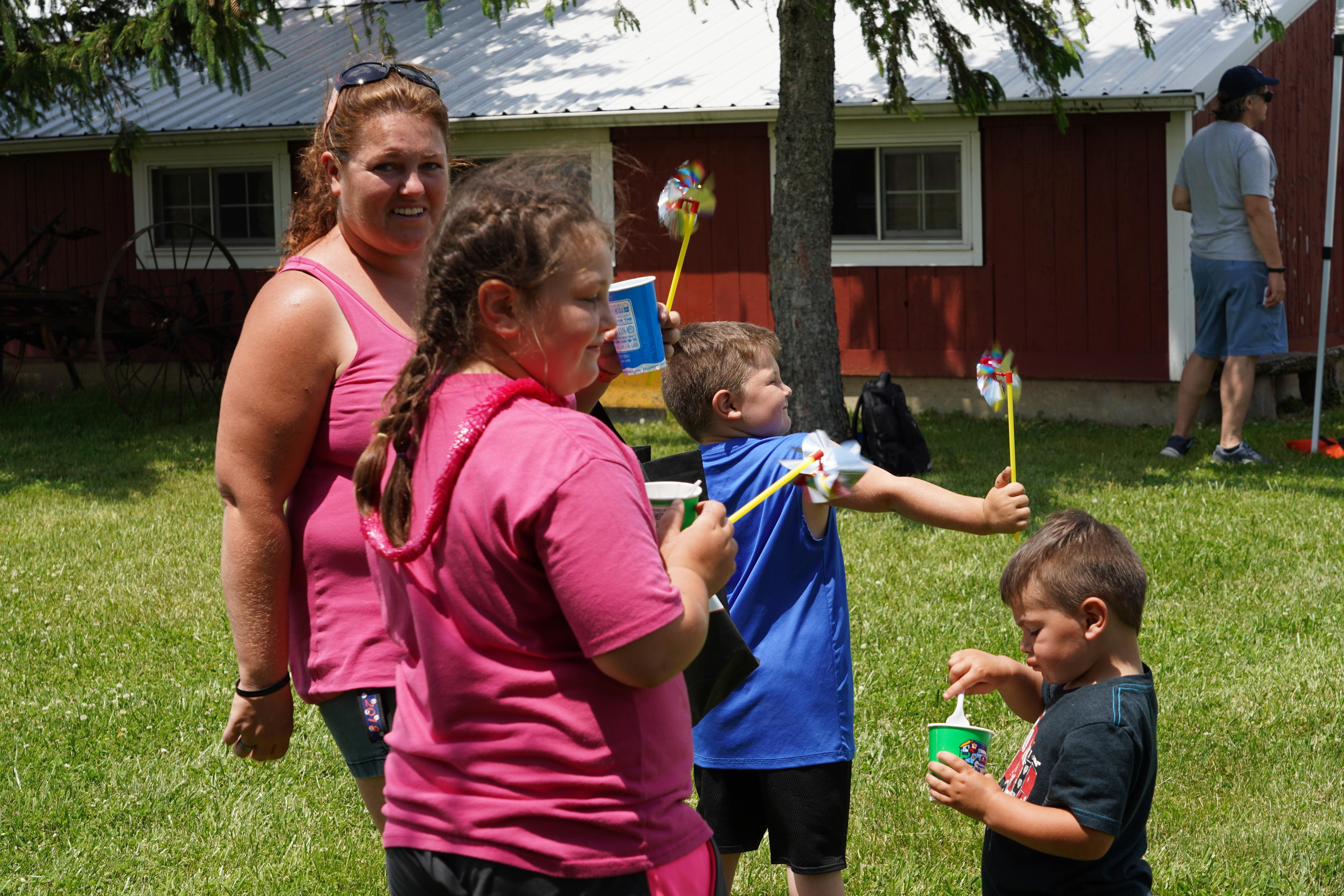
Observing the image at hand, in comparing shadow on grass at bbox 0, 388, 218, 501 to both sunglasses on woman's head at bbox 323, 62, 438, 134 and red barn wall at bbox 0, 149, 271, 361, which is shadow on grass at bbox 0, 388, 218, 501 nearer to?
red barn wall at bbox 0, 149, 271, 361

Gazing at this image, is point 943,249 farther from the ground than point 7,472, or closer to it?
farther from the ground

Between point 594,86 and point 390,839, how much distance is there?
1107 centimetres

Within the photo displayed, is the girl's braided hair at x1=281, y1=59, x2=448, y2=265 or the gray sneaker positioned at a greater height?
the girl's braided hair at x1=281, y1=59, x2=448, y2=265

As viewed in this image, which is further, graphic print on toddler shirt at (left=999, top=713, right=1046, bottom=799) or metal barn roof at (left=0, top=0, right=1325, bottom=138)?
metal barn roof at (left=0, top=0, right=1325, bottom=138)

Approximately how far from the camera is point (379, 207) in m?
2.20

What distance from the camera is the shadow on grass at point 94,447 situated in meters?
9.09

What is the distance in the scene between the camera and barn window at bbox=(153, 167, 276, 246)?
13.4 metres

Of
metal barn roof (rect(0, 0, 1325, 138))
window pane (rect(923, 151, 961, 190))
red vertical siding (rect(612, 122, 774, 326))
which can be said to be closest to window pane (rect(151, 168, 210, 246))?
metal barn roof (rect(0, 0, 1325, 138))

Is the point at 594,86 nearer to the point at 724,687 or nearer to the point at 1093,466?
the point at 1093,466

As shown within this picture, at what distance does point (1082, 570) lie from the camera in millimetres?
2182

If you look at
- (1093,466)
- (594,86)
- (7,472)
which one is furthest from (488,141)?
(1093,466)

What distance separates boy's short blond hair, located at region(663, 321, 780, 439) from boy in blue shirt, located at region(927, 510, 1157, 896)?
2.15 feet

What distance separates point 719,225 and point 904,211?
5.45 feet

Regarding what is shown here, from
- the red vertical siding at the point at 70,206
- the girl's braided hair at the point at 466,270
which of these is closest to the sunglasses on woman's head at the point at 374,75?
the girl's braided hair at the point at 466,270
